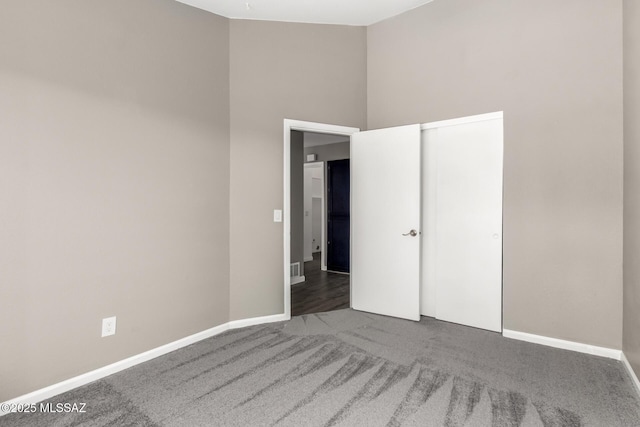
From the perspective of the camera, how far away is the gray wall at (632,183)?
2.25m

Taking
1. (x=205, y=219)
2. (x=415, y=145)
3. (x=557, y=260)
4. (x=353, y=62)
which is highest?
(x=353, y=62)

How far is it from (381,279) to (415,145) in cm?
145

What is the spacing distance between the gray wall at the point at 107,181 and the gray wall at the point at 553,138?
7.95 ft

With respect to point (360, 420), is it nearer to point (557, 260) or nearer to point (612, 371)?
point (612, 371)

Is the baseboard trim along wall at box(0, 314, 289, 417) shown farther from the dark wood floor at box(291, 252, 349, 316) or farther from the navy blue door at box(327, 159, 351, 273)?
the navy blue door at box(327, 159, 351, 273)

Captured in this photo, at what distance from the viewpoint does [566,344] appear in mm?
2822

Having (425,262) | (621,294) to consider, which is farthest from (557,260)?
(425,262)

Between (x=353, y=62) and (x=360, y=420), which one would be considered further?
(x=353, y=62)

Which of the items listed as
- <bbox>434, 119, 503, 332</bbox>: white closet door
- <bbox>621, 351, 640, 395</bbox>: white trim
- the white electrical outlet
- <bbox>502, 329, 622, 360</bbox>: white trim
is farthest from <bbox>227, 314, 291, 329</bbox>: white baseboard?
<bbox>621, 351, 640, 395</bbox>: white trim

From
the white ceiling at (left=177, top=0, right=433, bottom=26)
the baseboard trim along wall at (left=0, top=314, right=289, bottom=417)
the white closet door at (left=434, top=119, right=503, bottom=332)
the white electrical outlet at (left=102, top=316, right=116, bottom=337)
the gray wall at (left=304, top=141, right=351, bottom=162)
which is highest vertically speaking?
the white ceiling at (left=177, top=0, right=433, bottom=26)

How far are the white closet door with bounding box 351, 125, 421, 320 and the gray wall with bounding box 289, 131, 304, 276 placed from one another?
154cm

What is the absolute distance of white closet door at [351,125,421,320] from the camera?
138 inches

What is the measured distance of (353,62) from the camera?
3898 mm

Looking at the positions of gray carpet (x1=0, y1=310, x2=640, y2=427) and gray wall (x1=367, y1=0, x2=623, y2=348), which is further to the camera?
gray wall (x1=367, y1=0, x2=623, y2=348)
